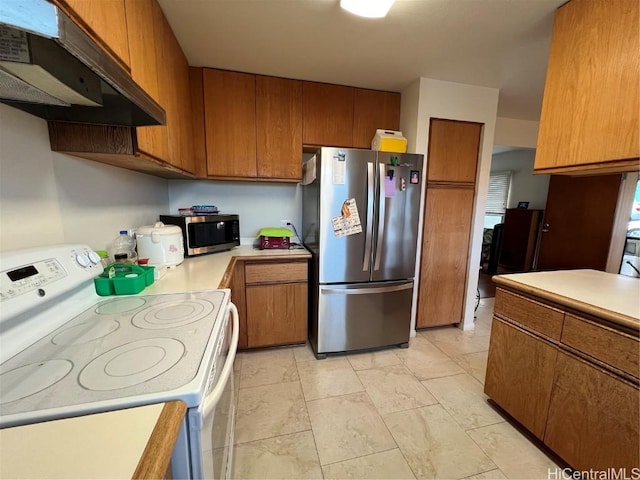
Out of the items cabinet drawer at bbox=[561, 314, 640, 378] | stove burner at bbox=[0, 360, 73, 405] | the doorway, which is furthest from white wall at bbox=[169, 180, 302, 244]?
the doorway

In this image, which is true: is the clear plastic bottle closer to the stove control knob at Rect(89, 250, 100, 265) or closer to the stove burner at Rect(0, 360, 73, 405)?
the stove control knob at Rect(89, 250, 100, 265)

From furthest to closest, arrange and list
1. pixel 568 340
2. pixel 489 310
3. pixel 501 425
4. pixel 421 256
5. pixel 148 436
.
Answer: pixel 489 310 → pixel 421 256 → pixel 501 425 → pixel 568 340 → pixel 148 436

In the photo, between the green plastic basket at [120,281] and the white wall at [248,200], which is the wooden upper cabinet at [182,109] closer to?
the white wall at [248,200]

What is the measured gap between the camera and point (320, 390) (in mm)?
1781

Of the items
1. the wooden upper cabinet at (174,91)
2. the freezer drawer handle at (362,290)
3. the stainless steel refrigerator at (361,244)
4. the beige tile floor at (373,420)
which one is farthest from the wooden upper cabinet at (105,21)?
the beige tile floor at (373,420)

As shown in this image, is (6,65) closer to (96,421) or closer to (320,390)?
(96,421)

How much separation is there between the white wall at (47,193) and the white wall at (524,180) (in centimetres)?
577

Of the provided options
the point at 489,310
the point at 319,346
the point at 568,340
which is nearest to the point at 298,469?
the point at 319,346

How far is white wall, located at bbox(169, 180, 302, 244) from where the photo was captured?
8.09 feet

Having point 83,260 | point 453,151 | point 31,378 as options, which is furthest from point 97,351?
point 453,151

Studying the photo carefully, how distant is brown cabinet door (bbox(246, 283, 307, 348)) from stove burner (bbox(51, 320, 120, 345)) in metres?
→ 1.25

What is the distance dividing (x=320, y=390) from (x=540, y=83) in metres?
3.03

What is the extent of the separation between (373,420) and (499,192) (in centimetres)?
557

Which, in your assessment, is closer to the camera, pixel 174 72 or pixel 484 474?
pixel 484 474
